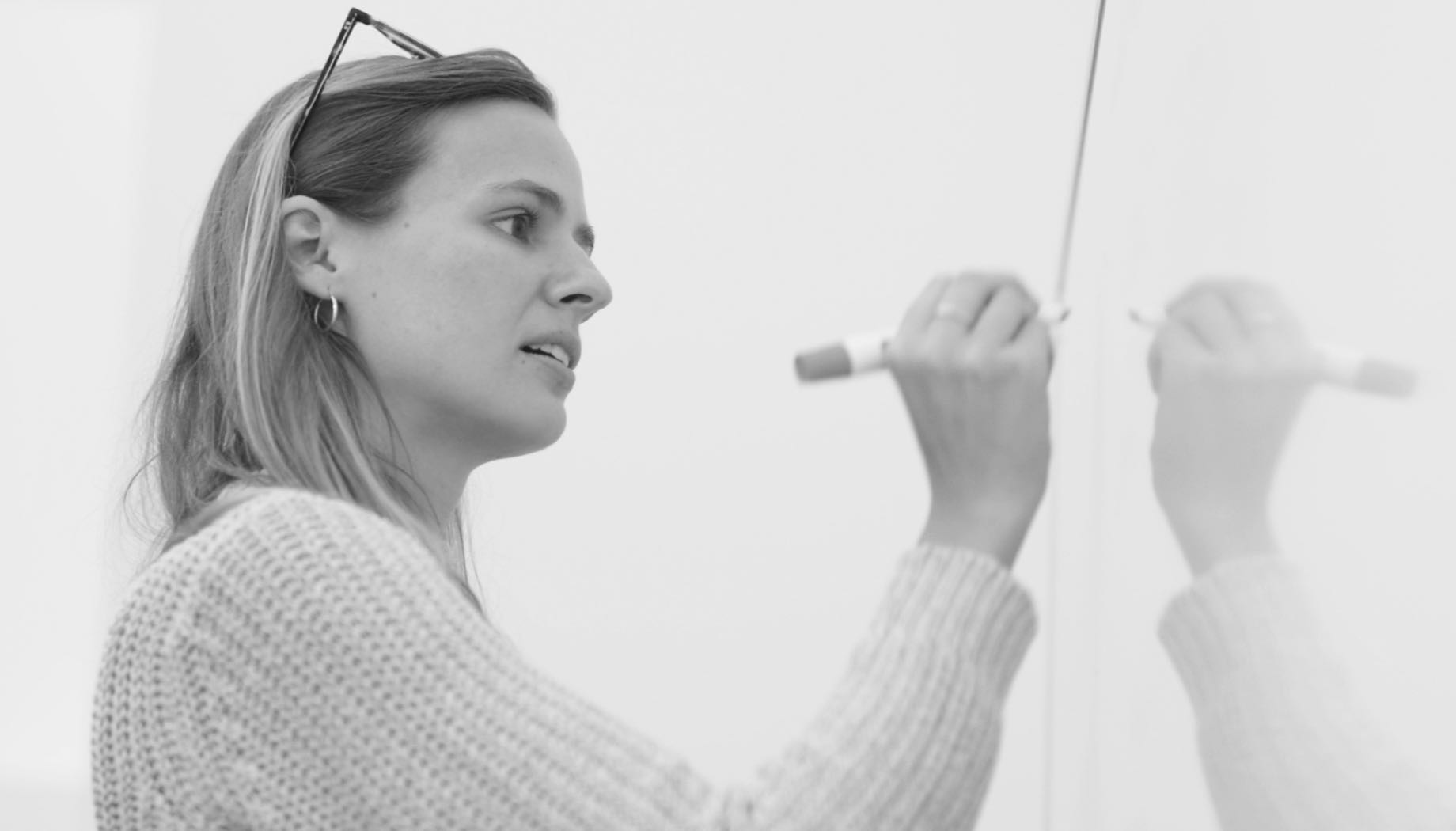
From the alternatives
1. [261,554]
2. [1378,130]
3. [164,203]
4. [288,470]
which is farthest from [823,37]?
[1378,130]

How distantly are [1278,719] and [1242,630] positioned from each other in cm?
4

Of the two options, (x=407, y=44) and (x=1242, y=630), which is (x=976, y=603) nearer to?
(x=1242, y=630)

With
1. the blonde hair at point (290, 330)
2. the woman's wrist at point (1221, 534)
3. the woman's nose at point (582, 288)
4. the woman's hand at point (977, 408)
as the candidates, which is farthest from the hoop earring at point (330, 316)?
the woman's wrist at point (1221, 534)

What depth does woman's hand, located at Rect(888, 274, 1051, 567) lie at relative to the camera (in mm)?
541

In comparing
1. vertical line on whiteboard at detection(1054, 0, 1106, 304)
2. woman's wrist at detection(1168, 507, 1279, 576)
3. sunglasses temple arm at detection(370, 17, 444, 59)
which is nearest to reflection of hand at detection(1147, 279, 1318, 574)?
woman's wrist at detection(1168, 507, 1279, 576)

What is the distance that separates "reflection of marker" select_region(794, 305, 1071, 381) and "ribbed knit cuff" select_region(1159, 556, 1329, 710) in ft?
0.44

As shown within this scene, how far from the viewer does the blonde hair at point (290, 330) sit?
715 mm

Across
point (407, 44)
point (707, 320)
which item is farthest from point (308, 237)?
point (707, 320)

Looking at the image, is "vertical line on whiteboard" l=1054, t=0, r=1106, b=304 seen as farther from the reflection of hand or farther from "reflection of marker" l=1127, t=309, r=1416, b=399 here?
"reflection of marker" l=1127, t=309, r=1416, b=399

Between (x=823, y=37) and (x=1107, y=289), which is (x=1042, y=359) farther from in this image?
(x=823, y=37)

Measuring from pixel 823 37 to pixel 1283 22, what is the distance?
1.28m

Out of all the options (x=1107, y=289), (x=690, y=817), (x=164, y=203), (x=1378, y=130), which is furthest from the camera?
(x=164, y=203)

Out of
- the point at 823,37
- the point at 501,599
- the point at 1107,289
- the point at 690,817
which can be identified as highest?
the point at 823,37

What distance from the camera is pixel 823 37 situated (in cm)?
165
